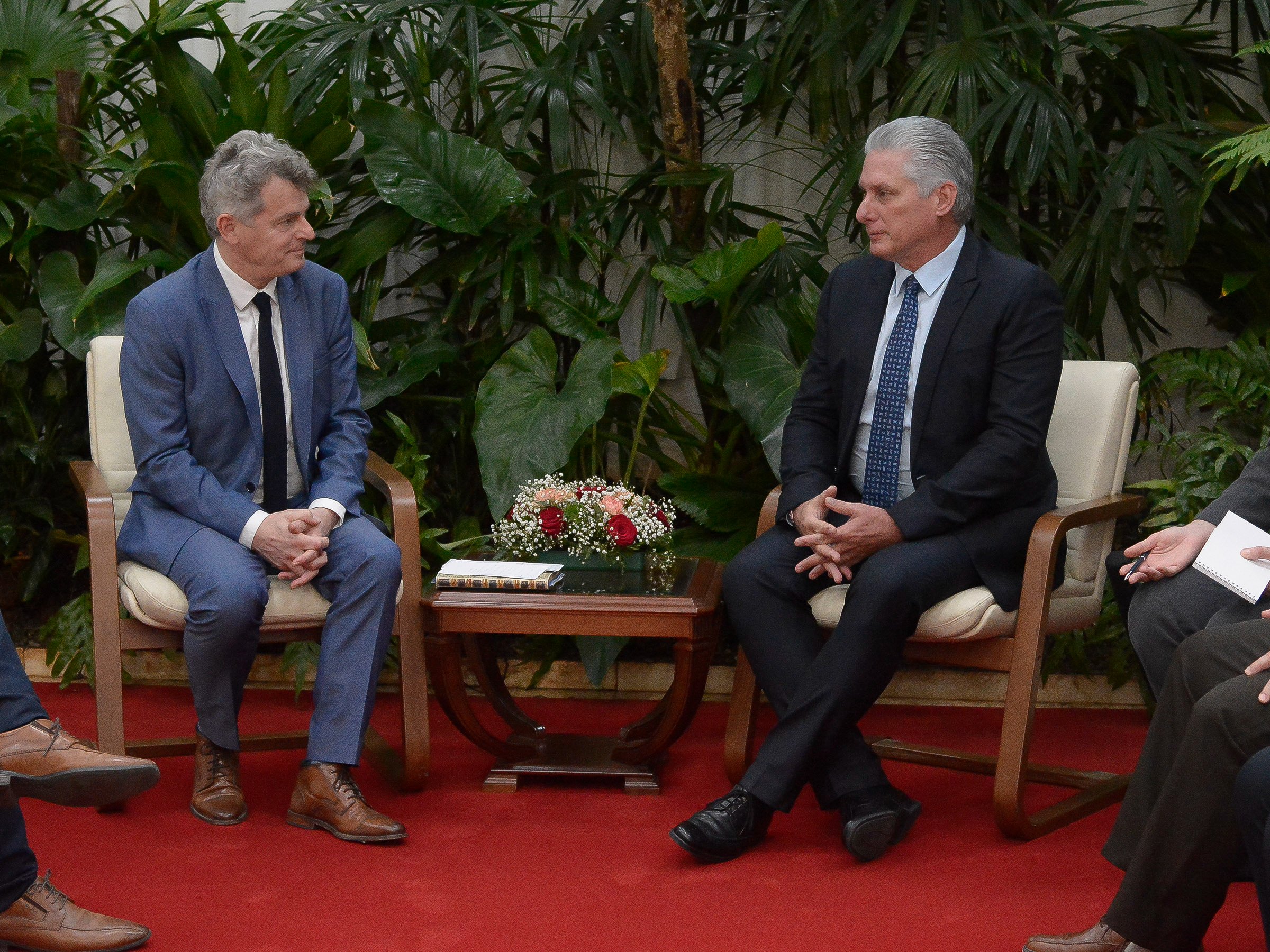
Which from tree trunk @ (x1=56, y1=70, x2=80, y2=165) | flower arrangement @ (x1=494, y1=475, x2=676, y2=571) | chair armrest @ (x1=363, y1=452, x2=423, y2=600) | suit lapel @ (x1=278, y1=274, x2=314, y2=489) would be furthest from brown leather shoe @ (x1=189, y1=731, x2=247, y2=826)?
tree trunk @ (x1=56, y1=70, x2=80, y2=165)

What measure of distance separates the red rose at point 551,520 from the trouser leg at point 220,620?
0.63 meters

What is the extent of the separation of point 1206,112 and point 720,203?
1.38 metres

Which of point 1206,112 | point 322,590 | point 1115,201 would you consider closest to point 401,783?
point 322,590

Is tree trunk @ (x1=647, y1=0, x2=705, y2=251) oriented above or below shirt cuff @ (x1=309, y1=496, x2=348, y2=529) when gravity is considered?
above

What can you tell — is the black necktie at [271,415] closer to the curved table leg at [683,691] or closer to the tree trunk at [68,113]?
the curved table leg at [683,691]

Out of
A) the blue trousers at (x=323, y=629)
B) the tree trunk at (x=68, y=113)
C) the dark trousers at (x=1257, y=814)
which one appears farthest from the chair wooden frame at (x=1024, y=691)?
the tree trunk at (x=68, y=113)

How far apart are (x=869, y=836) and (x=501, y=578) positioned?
2.95ft

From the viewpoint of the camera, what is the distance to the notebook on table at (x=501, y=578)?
2830mm

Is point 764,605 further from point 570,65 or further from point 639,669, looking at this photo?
point 570,65

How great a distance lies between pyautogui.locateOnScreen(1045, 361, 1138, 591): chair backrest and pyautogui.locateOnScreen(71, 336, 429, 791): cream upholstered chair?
141 cm

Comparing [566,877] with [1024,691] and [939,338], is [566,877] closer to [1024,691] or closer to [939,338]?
[1024,691]

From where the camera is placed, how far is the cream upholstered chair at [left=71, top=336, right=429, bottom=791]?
273 cm

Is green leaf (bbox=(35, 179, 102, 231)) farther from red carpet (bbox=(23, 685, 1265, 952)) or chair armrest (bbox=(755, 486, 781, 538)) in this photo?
chair armrest (bbox=(755, 486, 781, 538))

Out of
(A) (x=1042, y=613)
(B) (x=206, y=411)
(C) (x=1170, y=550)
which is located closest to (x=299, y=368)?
(B) (x=206, y=411)
